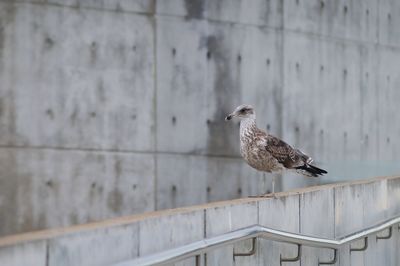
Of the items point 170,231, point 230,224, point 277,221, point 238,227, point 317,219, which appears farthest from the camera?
point 317,219

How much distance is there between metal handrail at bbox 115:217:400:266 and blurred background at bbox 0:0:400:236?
402 cm

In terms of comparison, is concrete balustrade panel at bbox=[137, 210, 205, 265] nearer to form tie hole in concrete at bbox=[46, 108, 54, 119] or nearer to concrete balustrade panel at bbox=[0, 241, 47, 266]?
concrete balustrade panel at bbox=[0, 241, 47, 266]

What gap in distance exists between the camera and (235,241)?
6.64 meters

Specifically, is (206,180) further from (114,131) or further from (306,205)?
(306,205)

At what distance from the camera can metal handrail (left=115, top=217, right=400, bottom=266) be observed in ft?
18.8

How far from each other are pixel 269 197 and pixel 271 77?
613 centimetres

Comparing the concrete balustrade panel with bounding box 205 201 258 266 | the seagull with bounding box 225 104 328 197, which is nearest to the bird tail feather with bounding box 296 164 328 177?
the seagull with bounding box 225 104 328 197

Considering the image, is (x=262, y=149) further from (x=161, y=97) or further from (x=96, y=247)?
(x=161, y=97)

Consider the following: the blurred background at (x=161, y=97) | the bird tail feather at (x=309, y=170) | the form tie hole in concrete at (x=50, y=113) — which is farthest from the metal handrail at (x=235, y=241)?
the form tie hole in concrete at (x=50, y=113)

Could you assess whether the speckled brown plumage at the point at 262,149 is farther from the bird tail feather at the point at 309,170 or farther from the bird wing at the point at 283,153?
the bird tail feather at the point at 309,170

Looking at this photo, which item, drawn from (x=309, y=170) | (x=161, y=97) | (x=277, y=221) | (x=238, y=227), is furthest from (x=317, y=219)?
(x=161, y=97)

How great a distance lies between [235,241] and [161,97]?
246 inches

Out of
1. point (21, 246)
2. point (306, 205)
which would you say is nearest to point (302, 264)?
point (306, 205)

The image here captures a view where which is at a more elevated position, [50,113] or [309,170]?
[50,113]
